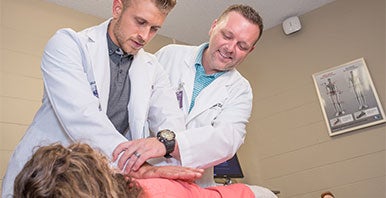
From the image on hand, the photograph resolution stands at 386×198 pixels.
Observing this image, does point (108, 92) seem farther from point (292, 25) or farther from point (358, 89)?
point (292, 25)

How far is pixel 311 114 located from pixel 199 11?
1.31 meters

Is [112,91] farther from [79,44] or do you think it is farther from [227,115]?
[227,115]

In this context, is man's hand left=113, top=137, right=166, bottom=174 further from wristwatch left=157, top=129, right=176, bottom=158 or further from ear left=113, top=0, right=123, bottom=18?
ear left=113, top=0, right=123, bottom=18

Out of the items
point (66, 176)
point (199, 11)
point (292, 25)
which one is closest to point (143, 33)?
point (66, 176)

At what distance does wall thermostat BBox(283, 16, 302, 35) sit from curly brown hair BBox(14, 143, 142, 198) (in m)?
3.24

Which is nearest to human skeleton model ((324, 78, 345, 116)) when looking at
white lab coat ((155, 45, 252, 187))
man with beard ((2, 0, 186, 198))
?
white lab coat ((155, 45, 252, 187))

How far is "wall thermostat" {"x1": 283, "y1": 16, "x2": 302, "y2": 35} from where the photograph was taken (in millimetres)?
3686

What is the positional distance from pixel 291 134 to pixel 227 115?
211cm

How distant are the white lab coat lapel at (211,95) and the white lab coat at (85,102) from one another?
153 millimetres

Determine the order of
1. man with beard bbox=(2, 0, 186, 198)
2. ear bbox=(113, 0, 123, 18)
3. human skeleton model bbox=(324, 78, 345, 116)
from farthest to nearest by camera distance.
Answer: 1. human skeleton model bbox=(324, 78, 345, 116)
2. ear bbox=(113, 0, 123, 18)
3. man with beard bbox=(2, 0, 186, 198)

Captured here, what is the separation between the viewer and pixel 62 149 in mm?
730

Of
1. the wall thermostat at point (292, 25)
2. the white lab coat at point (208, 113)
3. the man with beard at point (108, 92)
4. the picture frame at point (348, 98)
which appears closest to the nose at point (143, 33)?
the man with beard at point (108, 92)

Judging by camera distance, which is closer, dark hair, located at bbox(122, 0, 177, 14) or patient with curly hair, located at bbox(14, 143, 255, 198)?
patient with curly hair, located at bbox(14, 143, 255, 198)

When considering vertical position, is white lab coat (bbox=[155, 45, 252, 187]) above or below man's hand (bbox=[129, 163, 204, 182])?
above
